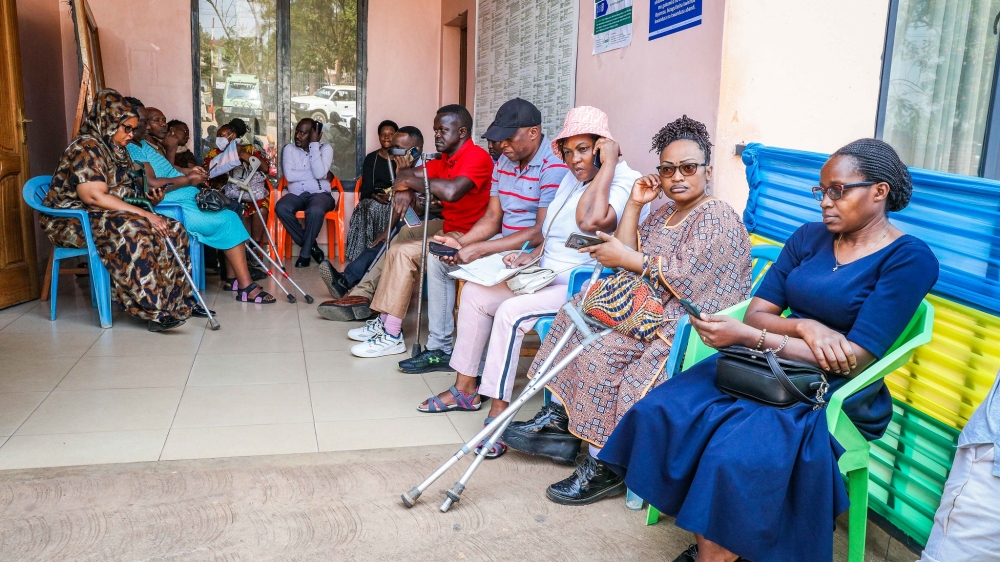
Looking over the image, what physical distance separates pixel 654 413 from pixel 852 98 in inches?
68.6

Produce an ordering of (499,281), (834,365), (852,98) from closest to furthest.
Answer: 1. (834,365)
2. (852,98)
3. (499,281)

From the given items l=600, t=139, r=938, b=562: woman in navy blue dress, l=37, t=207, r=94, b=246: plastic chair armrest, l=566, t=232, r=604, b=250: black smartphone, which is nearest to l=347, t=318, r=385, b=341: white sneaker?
l=37, t=207, r=94, b=246: plastic chair armrest

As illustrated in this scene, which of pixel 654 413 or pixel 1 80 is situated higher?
pixel 1 80

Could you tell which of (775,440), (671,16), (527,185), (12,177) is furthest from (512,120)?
(12,177)

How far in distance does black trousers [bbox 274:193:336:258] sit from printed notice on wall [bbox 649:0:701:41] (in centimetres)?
416

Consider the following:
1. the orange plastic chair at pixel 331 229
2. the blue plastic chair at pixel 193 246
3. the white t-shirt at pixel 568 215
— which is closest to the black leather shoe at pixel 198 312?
the blue plastic chair at pixel 193 246

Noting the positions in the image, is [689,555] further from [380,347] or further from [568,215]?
[380,347]

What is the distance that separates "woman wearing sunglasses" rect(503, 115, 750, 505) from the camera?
2.33m


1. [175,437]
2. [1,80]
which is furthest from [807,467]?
[1,80]

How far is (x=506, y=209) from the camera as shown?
3.67m

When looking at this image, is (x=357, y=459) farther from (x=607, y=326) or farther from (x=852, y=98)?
(x=852, y=98)

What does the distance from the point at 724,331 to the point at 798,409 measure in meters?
0.26

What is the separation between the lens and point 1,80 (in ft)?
15.4

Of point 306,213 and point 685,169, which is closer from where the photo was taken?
point 685,169
